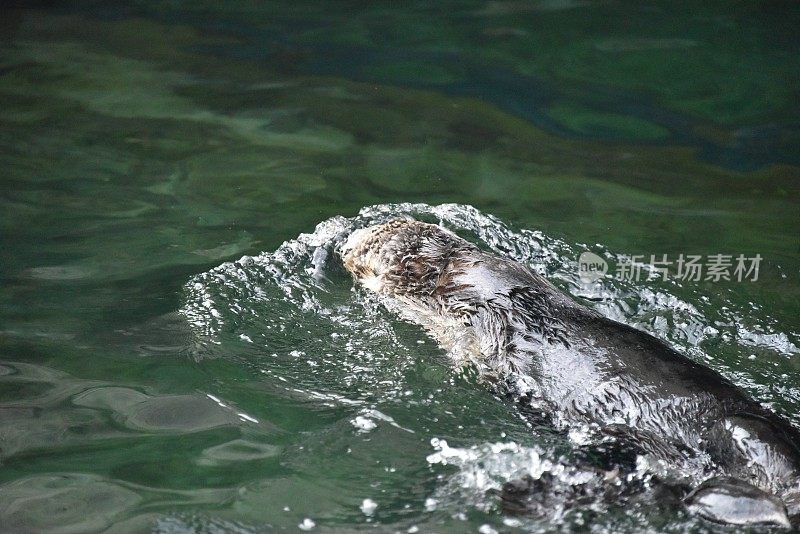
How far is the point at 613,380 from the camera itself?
3660 mm

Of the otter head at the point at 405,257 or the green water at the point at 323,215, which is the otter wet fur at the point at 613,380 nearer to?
the otter head at the point at 405,257

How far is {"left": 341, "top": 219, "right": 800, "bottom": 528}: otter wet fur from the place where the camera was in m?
3.23

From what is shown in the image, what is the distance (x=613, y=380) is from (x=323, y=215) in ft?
11.2

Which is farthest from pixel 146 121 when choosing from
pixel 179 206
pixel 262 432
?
pixel 262 432

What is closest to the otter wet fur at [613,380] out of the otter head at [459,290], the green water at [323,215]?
the otter head at [459,290]

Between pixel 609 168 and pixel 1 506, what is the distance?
5.52m

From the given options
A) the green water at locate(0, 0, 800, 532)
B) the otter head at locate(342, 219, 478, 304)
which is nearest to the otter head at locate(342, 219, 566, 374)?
the otter head at locate(342, 219, 478, 304)

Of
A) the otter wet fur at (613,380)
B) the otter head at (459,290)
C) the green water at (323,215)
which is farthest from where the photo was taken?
the otter head at (459,290)

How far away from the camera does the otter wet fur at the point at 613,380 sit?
3.23m

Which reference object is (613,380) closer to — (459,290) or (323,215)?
(459,290)

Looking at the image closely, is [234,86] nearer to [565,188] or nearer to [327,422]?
[565,188]

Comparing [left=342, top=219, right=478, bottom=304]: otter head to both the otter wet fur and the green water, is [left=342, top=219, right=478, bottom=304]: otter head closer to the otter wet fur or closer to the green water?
the otter wet fur

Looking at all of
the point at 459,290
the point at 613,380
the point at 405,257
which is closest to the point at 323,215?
the point at 405,257

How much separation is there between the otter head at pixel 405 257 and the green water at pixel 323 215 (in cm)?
18
